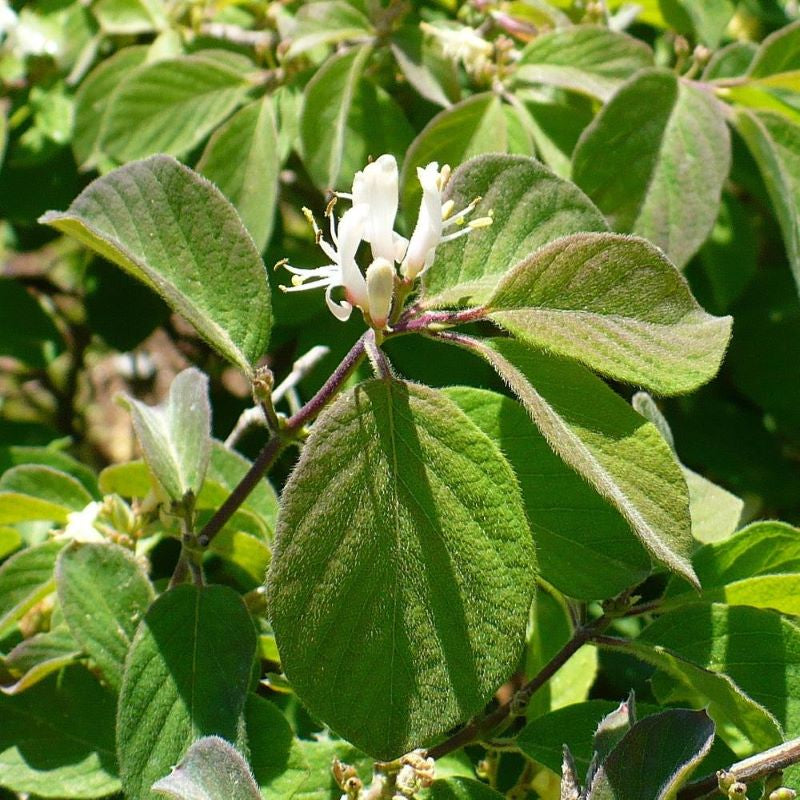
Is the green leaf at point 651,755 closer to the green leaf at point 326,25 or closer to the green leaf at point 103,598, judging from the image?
the green leaf at point 103,598

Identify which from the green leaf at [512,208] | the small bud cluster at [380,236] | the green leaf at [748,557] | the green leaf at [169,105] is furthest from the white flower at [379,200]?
the green leaf at [169,105]

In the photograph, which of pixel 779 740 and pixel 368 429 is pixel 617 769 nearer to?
pixel 779 740

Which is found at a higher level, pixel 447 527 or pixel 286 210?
pixel 447 527

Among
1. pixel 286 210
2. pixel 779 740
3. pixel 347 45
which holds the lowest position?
pixel 286 210

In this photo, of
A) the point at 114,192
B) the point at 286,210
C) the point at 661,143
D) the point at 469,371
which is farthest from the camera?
the point at 286,210

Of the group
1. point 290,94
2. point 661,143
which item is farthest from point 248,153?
point 661,143

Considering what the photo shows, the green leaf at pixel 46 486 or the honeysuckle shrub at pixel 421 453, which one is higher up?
the honeysuckle shrub at pixel 421 453
